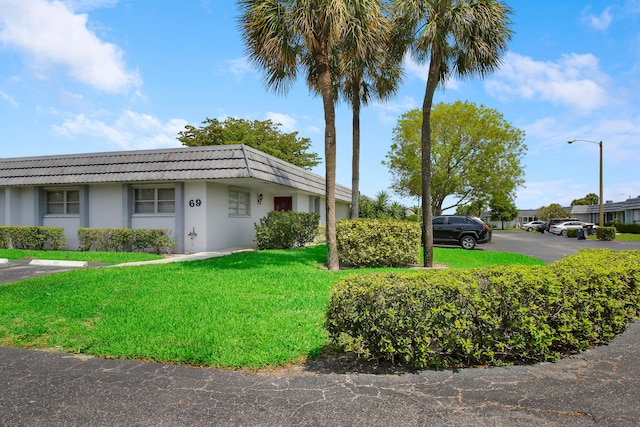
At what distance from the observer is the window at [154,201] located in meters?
15.9

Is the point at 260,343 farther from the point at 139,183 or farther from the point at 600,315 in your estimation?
the point at 139,183

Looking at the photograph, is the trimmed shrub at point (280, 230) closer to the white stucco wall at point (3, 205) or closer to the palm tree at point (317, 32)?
the palm tree at point (317, 32)

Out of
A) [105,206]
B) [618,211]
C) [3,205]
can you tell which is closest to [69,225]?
[105,206]

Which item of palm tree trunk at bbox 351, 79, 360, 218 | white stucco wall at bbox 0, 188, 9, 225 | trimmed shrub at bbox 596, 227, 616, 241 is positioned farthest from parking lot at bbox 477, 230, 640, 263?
white stucco wall at bbox 0, 188, 9, 225

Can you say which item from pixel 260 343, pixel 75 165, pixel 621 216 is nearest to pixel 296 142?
pixel 75 165

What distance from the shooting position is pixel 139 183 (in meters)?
15.9

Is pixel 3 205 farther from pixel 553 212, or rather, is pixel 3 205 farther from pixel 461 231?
pixel 553 212

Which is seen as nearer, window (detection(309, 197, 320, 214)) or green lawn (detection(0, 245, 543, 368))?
green lawn (detection(0, 245, 543, 368))

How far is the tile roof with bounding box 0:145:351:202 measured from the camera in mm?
14531

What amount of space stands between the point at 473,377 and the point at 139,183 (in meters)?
14.9

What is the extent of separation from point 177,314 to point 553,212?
82.9 m

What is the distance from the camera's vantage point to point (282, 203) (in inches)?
832

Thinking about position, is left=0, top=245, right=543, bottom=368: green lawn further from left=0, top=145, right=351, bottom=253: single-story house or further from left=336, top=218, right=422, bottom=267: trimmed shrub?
left=0, top=145, right=351, bottom=253: single-story house

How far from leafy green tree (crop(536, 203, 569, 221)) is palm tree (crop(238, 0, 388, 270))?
75.9m
